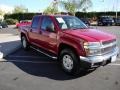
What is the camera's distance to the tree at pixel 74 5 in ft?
193

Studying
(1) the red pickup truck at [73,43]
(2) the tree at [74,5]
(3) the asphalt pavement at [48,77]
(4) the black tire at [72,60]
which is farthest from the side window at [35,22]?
(2) the tree at [74,5]

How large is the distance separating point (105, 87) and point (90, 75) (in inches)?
47.9

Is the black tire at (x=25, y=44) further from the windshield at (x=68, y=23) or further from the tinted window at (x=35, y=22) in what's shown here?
the windshield at (x=68, y=23)

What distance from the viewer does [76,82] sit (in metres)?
7.27

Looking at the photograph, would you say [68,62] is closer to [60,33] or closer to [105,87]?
[60,33]

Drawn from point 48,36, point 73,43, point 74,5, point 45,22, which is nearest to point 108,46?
point 73,43

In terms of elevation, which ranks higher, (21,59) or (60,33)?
(60,33)

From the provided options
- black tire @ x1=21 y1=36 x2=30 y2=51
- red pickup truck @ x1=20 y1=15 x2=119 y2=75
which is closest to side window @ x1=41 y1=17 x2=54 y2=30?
red pickup truck @ x1=20 y1=15 x2=119 y2=75

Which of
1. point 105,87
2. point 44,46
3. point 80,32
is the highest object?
point 80,32

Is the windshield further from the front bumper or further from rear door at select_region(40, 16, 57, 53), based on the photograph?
the front bumper

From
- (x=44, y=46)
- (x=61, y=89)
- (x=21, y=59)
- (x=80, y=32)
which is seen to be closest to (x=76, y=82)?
(x=61, y=89)

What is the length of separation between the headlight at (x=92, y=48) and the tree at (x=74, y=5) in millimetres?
49745

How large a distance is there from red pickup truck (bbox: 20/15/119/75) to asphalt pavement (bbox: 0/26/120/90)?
1.43 ft

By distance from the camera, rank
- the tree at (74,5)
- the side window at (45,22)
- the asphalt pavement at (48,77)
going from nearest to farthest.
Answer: the asphalt pavement at (48,77) → the side window at (45,22) → the tree at (74,5)
